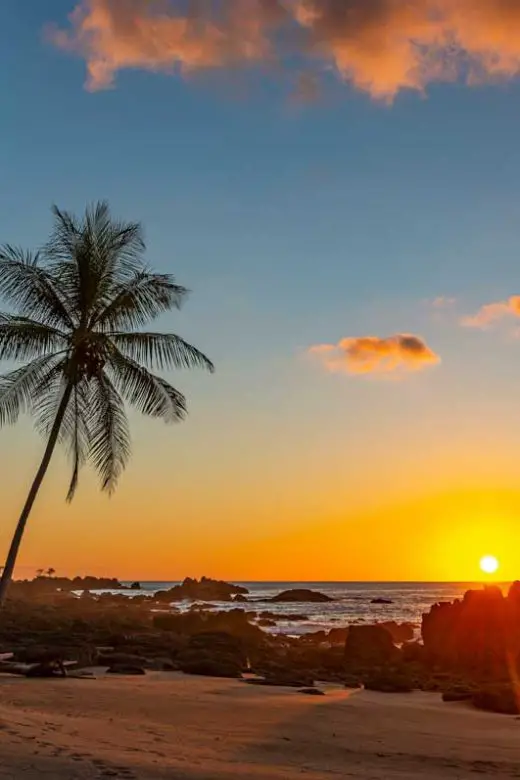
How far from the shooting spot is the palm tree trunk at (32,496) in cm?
1664

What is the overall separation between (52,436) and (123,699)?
19.9 ft

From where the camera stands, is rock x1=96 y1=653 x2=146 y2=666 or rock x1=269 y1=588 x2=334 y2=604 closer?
rock x1=96 y1=653 x2=146 y2=666

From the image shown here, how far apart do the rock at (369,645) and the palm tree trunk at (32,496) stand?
64.1 feet

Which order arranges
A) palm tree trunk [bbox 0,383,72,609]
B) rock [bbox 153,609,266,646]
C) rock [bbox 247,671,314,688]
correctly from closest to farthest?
1. palm tree trunk [bbox 0,383,72,609]
2. rock [bbox 247,671,314,688]
3. rock [bbox 153,609,266,646]

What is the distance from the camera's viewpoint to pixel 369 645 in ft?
109

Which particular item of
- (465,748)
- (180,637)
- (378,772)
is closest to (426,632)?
(180,637)

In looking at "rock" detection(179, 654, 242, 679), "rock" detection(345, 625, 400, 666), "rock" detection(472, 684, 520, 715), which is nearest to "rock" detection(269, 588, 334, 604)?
→ "rock" detection(345, 625, 400, 666)

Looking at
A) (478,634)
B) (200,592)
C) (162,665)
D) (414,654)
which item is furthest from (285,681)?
(200,592)

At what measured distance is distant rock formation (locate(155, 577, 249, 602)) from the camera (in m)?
109

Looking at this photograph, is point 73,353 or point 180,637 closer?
point 73,353

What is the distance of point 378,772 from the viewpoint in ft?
36.7

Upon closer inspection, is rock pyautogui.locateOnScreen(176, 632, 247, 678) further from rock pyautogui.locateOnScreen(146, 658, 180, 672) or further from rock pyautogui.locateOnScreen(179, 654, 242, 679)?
rock pyautogui.locateOnScreen(146, 658, 180, 672)

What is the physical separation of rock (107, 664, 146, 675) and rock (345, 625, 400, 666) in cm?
1200

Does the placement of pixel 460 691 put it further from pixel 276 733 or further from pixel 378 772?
pixel 378 772
